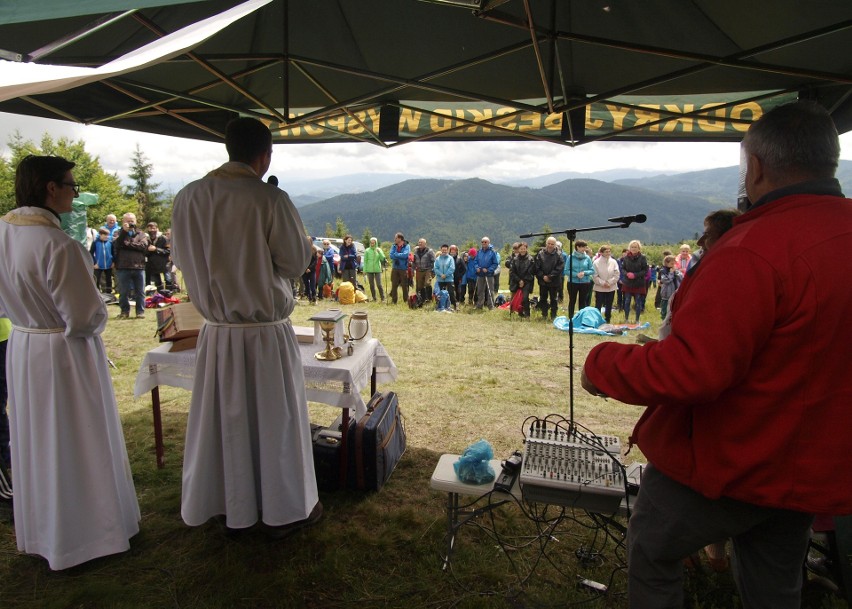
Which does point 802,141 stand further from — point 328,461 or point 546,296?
point 546,296

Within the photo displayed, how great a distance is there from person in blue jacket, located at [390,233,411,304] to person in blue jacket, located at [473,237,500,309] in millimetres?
1834

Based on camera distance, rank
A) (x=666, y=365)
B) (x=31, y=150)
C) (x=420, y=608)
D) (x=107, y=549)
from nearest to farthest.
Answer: (x=666, y=365)
(x=420, y=608)
(x=107, y=549)
(x=31, y=150)

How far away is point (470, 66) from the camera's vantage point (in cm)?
377

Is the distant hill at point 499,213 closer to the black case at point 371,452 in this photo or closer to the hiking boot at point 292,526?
the black case at point 371,452

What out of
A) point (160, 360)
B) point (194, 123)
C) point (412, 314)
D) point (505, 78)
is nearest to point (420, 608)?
point (160, 360)

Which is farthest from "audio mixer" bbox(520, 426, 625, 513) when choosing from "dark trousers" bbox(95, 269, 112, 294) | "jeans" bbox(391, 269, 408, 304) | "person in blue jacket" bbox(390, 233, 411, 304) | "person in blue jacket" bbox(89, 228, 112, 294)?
"dark trousers" bbox(95, 269, 112, 294)

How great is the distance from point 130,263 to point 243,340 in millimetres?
8486

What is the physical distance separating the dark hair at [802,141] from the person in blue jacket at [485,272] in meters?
10.9

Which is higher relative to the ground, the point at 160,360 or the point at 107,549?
the point at 160,360

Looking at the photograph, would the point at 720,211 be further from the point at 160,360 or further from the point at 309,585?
the point at 160,360

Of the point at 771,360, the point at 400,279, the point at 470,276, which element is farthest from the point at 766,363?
the point at 400,279

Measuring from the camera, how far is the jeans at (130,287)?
9898 millimetres

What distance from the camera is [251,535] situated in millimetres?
2912

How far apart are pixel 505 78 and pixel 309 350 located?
2.63 m
